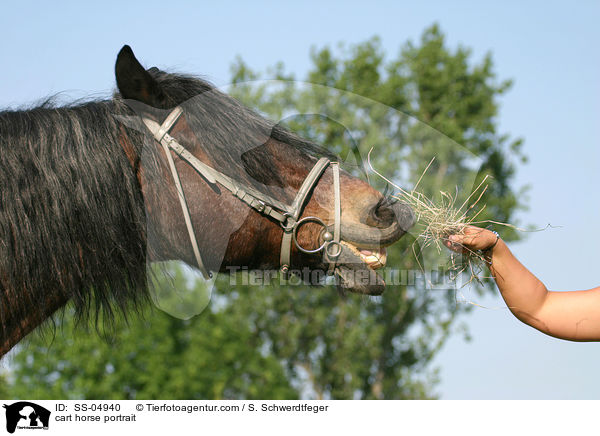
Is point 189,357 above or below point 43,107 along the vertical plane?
below

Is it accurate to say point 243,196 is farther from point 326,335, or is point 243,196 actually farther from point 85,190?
point 326,335

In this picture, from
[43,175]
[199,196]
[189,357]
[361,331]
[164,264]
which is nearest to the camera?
[43,175]

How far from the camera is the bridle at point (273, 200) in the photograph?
8.12ft

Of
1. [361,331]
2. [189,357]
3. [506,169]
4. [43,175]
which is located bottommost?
[189,357]

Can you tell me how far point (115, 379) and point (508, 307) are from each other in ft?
58.5

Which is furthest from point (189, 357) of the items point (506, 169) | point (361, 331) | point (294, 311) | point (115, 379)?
point (506, 169)

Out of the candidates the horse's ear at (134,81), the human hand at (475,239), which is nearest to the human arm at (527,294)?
the human hand at (475,239)

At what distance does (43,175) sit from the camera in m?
2.31

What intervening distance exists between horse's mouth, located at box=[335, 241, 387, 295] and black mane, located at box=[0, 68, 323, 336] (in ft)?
1.57

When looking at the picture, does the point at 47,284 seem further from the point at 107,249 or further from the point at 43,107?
the point at 43,107

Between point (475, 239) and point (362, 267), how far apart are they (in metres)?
0.54
